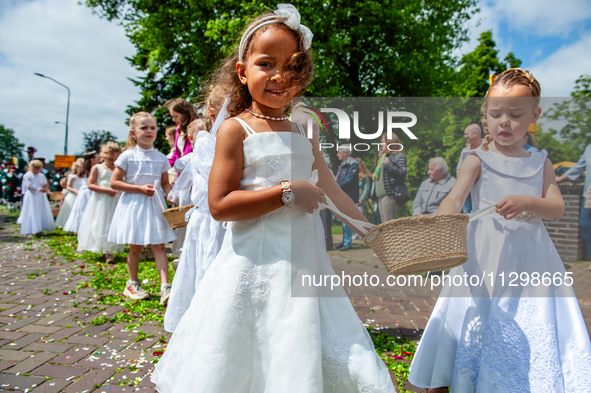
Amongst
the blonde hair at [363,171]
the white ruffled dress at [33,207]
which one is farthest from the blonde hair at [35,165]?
the blonde hair at [363,171]

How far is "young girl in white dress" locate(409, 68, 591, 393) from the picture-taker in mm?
1974

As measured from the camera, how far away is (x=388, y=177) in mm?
6645

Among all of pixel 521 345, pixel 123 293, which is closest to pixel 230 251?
pixel 521 345

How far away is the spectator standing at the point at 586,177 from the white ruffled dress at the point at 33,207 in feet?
39.0

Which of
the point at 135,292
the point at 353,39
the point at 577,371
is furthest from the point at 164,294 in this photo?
the point at 353,39

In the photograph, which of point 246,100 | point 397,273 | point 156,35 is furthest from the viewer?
point 156,35

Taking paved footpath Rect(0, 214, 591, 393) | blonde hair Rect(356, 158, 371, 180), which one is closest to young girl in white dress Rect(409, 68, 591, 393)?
paved footpath Rect(0, 214, 591, 393)

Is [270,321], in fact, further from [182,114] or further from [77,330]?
[182,114]

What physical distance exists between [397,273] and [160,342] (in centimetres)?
249

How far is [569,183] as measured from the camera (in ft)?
20.5

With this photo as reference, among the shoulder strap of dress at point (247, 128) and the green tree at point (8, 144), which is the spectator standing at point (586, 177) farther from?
the green tree at point (8, 144)

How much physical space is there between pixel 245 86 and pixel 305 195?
73 cm

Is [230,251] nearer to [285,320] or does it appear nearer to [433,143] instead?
[285,320]

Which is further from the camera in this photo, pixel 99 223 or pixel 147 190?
pixel 99 223
